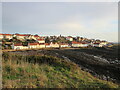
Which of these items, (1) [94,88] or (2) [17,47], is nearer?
(1) [94,88]

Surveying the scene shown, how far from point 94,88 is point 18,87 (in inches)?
113

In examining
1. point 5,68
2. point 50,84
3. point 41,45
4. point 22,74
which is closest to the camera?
point 50,84

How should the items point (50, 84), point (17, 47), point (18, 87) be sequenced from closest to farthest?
point (18, 87) → point (50, 84) → point (17, 47)

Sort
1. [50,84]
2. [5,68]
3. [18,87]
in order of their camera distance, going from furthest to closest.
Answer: [5,68] → [50,84] → [18,87]

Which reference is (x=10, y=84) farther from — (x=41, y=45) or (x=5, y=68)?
(x=41, y=45)

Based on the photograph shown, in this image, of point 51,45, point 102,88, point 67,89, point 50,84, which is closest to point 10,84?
point 50,84

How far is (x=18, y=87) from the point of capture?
2.64 metres

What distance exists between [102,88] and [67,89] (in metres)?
1.46

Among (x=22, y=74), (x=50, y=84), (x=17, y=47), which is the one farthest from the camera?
(x=17, y=47)

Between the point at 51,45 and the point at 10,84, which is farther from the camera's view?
the point at 51,45

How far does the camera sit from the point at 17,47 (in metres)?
32.7

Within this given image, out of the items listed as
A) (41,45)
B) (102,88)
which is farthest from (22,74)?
(41,45)

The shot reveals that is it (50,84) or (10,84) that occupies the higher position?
(10,84)

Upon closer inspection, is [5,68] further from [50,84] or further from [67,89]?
[67,89]
